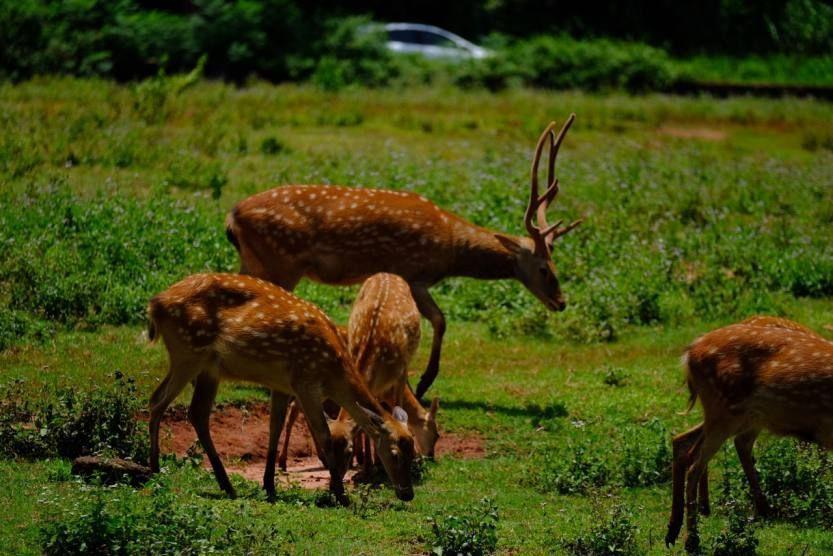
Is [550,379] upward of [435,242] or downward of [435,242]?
downward

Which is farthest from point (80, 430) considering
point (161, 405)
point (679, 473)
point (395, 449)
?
point (679, 473)

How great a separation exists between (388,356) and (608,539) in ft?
9.25

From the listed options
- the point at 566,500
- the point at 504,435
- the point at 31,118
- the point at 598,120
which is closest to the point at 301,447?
the point at 504,435

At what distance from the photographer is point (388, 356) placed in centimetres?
1093

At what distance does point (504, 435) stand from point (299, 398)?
2.63 metres

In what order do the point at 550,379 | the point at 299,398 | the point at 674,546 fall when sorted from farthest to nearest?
the point at 550,379, the point at 299,398, the point at 674,546

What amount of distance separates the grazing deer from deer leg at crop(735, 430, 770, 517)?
3.38 m

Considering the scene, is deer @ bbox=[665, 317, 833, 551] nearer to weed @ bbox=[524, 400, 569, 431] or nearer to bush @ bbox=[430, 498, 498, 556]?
bush @ bbox=[430, 498, 498, 556]

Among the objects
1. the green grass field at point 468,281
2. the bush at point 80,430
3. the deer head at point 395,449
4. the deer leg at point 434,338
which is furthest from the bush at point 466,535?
the deer leg at point 434,338

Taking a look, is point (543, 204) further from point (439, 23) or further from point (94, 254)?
point (439, 23)

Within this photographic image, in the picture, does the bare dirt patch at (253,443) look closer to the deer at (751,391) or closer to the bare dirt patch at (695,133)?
the deer at (751,391)

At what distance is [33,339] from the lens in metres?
12.8

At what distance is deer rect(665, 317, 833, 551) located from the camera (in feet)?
30.0

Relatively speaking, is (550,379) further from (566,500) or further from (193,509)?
(193,509)
